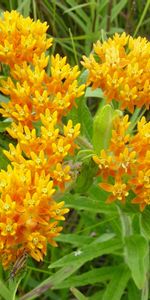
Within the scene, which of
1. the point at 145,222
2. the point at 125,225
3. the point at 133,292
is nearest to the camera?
the point at 145,222

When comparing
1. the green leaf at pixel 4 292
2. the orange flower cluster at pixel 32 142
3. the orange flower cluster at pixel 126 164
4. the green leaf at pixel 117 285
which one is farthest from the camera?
the green leaf at pixel 117 285

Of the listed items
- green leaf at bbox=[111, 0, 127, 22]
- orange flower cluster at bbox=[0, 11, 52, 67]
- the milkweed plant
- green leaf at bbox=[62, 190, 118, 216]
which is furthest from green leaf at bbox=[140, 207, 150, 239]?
green leaf at bbox=[111, 0, 127, 22]

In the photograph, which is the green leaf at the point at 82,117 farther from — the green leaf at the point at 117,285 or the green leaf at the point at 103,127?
the green leaf at the point at 117,285

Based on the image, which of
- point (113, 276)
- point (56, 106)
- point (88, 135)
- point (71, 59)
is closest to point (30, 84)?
point (56, 106)

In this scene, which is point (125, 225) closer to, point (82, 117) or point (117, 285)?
point (117, 285)

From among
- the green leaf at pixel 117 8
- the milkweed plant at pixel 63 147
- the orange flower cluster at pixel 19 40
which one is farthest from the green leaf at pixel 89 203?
the green leaf at pixel 117 8

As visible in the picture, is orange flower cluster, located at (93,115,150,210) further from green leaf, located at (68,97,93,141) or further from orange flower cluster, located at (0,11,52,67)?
orange flower cluster, located at (0,11,52,67)

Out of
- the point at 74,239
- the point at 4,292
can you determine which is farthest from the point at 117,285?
the point at 4,292
